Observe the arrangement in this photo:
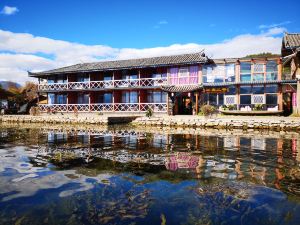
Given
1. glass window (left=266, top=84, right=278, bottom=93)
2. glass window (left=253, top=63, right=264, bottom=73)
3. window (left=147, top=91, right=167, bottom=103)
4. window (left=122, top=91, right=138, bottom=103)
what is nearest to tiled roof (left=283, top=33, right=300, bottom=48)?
glass window (left=253, top=63, right=264, bottom=73)

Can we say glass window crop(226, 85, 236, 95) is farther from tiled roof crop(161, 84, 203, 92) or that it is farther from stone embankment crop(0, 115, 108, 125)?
stone embankment crop(0, 115, 108, 125)

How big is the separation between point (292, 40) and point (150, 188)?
20.2 metres

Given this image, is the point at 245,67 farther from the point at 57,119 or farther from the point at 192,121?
the point at 57,119

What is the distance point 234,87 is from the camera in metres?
25.0

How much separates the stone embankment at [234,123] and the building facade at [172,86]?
3909 mm

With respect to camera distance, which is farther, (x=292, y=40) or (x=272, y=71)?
(x=272, y=71)

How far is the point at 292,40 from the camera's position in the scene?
794 inches

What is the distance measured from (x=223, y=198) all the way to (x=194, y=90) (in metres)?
21.1

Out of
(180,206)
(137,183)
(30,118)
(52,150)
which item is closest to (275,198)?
(180,206)

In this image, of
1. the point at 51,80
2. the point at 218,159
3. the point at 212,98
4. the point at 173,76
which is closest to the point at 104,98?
the point at 51,80

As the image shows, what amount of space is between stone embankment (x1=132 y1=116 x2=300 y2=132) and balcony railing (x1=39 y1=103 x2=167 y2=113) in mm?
5263

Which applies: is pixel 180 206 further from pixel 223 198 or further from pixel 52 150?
pixel 52 150

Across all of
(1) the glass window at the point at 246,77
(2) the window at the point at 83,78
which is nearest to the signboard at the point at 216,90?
(1) the glass window at the point at 246,77

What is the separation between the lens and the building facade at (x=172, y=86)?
79.5ft
